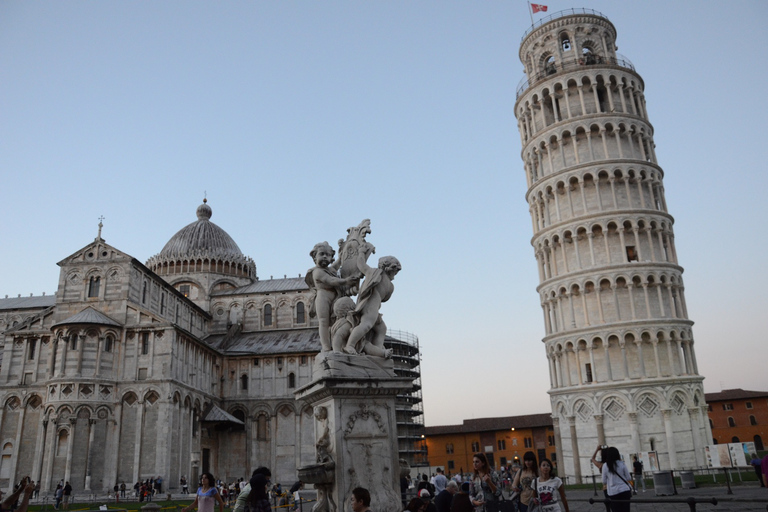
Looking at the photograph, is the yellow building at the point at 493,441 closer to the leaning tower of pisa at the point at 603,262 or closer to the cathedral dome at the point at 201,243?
the cathedral dome at the point at 201,243

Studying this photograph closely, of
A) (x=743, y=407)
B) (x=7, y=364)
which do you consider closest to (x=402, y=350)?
(x=7, y=364)

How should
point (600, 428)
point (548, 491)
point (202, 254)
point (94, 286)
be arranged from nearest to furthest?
point (548, 491)
point (600, 428)
point (94, 286)
point (202, 254)

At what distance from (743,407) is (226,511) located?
234 ft

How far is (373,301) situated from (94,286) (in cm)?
4156

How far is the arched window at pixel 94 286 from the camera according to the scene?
4416cm

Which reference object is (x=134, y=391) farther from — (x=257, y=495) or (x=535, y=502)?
(x=535, y=502)

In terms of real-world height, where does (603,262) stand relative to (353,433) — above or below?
above

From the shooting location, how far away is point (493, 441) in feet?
264

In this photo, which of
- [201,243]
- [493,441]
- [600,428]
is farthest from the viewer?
[493,441]

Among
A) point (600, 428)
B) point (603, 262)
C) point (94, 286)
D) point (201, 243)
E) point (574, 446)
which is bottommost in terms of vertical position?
point (574, 446)

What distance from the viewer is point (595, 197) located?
41594 mm

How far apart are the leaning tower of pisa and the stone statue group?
33587mm

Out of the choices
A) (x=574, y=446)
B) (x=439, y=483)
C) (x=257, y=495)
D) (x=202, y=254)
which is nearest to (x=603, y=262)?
(x=574, y=446)

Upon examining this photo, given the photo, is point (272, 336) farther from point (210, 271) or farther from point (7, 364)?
point (7, 364)
